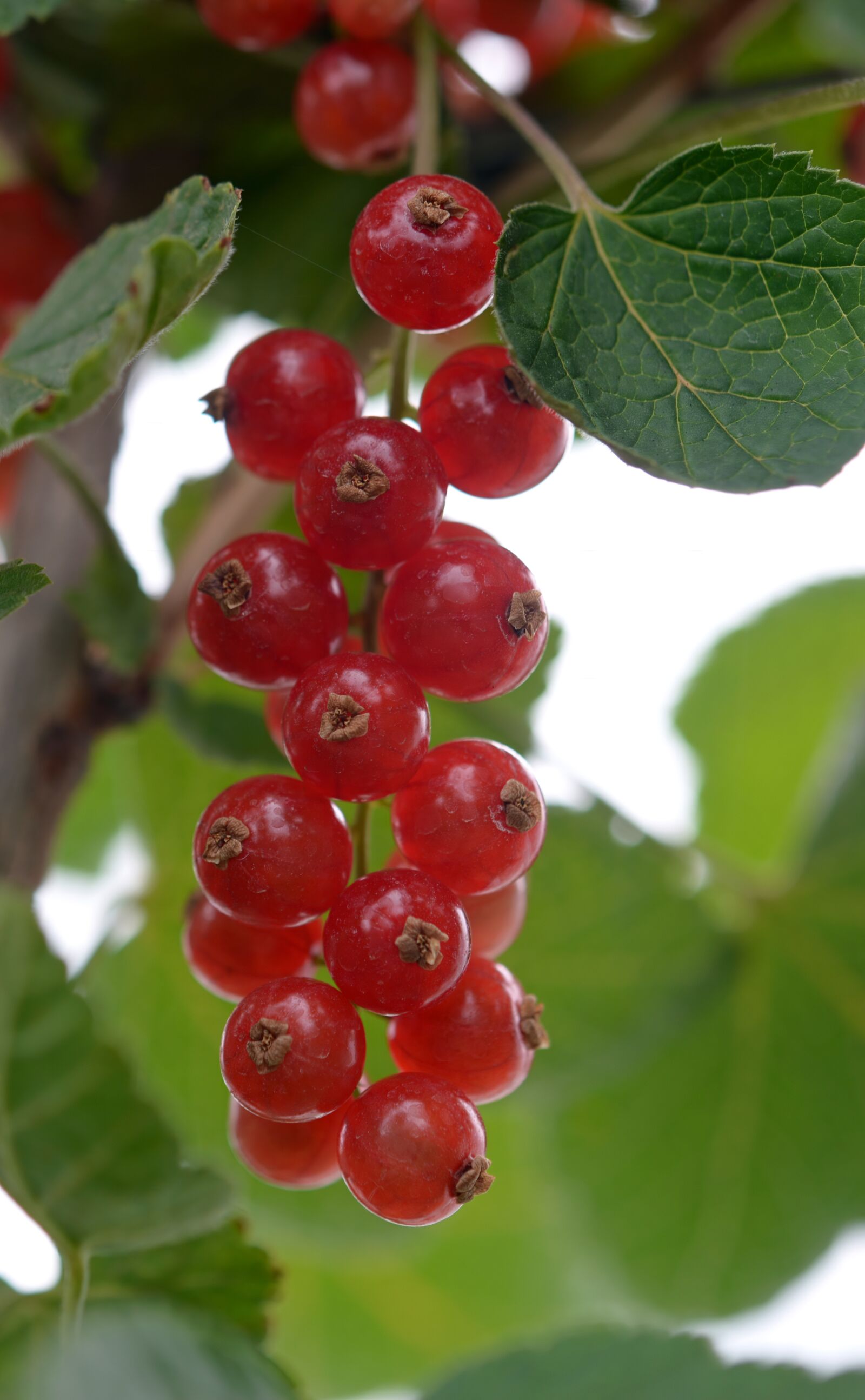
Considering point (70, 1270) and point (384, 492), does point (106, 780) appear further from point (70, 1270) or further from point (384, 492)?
point (384, 492)

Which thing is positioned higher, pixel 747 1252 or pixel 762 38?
pixel 762 38

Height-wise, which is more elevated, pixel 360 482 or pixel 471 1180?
pixel 360 482

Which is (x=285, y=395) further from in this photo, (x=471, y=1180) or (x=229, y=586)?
(x=471, y=1180)

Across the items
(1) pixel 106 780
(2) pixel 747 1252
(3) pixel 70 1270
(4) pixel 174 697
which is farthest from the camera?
(1) pixel 106 780

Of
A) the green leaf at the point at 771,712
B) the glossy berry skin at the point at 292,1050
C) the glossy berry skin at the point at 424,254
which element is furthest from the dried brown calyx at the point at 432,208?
the green leaf at the point at 771,712

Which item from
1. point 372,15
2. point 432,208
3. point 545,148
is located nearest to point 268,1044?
point 432,208

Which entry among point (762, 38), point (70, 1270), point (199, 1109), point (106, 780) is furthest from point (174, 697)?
point (762, 38)
